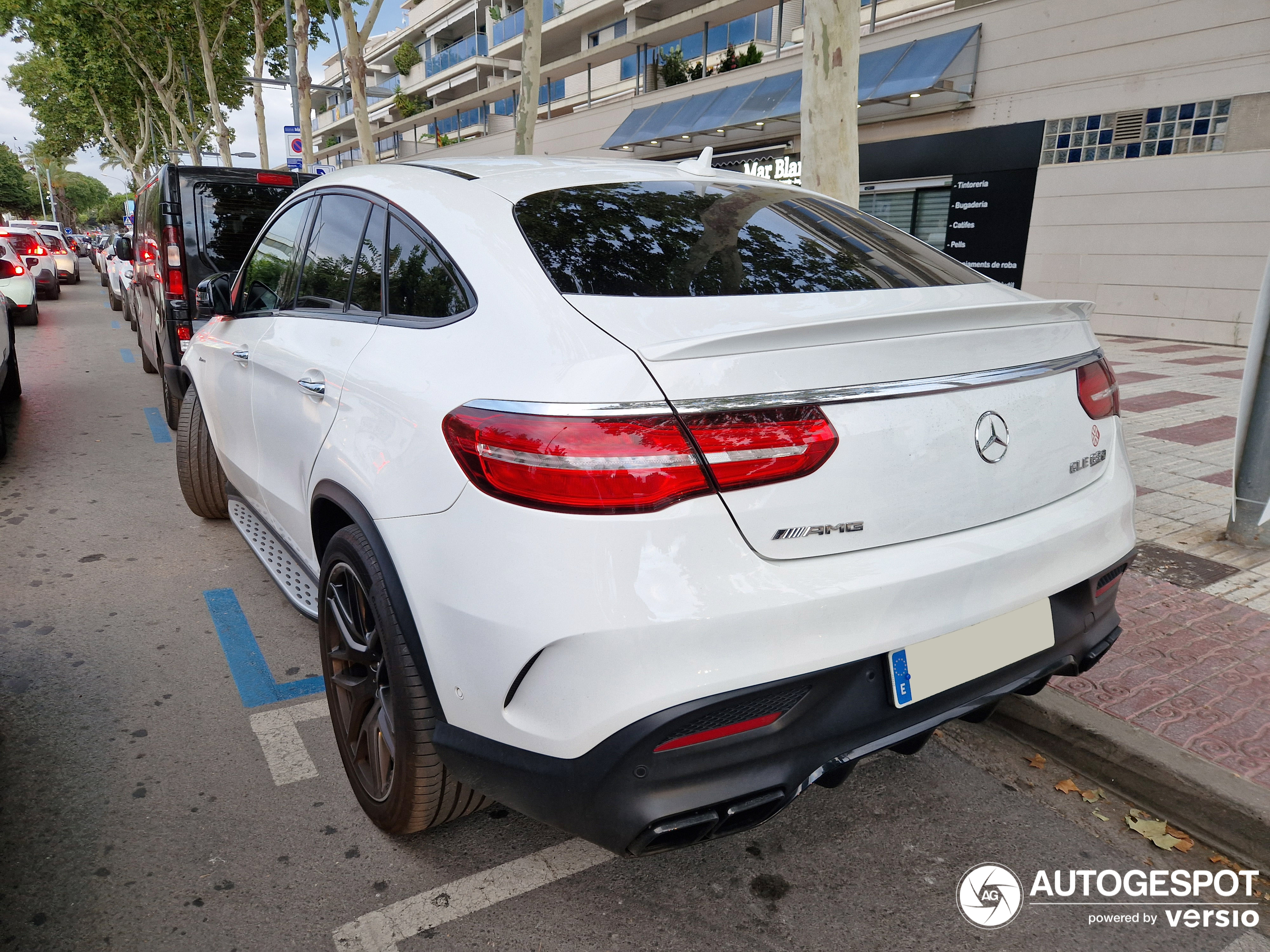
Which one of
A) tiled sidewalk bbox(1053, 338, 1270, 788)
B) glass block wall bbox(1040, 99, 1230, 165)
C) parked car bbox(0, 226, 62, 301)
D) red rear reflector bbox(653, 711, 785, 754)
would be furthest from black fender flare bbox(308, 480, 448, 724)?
parked car bbox(0, 226, 62, 301)

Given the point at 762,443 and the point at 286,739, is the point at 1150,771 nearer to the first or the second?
the point at 762,443

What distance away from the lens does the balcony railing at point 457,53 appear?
40.2m

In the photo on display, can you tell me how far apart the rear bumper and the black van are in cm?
609

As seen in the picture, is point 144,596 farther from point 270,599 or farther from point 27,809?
point 27,809

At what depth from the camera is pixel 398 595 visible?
1.97m

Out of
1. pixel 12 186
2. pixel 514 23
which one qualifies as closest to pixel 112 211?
pixel 12 186

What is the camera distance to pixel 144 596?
4.06 m

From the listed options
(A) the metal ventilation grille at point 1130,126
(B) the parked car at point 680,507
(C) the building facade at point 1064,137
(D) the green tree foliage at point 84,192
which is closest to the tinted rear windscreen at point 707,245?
(B) the parked car at point 680,507

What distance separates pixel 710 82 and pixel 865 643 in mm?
20784

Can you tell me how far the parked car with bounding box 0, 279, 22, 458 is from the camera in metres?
6.71

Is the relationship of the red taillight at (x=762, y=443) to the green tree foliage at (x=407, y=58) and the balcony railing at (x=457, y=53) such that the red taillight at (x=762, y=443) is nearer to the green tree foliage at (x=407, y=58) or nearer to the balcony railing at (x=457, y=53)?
the balcony railing at (x=457, y=53)

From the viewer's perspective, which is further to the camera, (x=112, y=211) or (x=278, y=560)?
(x=112, y=211)

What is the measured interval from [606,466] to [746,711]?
536 millimetres

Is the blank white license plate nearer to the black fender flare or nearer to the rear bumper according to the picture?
the rear bumper
